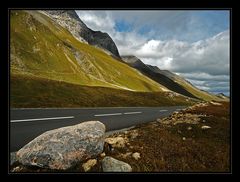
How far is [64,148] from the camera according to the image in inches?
368

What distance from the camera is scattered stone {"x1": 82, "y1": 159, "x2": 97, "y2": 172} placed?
9.28m

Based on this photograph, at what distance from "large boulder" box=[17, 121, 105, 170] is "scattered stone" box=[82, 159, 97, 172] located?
21 cm

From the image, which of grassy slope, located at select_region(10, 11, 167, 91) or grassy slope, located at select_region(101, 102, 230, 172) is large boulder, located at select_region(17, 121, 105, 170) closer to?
grassy slope, located at select_region(101, 102, 230, 172)

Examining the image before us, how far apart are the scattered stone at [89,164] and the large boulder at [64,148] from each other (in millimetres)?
215

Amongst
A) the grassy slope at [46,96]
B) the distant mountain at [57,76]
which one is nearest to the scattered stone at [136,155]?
the grassy slope at [46,96]

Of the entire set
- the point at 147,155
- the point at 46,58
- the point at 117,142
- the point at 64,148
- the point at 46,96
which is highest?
the point at 46,58

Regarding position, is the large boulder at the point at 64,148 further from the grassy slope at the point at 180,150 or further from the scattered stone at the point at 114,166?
the grassy slope at the point at 180,150

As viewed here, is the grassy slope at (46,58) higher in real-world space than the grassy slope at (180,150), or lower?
higher

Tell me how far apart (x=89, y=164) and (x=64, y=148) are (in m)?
0.93

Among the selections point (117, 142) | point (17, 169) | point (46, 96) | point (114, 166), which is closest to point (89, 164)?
point (114, 166)

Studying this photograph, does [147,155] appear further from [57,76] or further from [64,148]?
[57,76]

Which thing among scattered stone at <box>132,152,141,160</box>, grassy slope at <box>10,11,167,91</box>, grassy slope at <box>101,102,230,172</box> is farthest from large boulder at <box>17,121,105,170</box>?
grassy slope at <box>10,11,167,91</box>

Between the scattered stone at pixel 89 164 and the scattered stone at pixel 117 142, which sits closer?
the scattered stone at pixel 89 164

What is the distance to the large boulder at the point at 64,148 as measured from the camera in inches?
355
